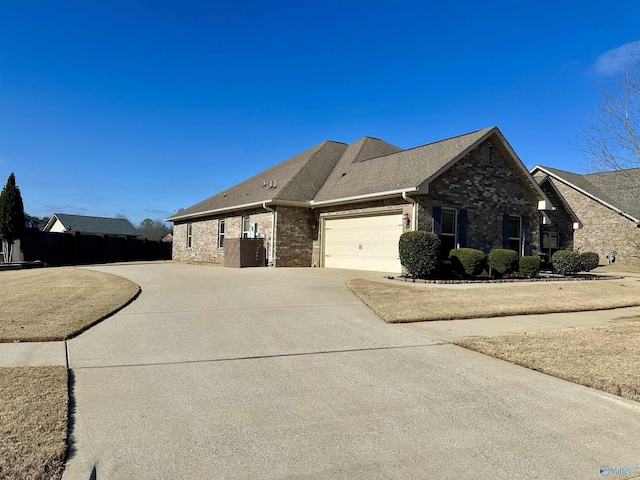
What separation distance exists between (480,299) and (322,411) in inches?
305

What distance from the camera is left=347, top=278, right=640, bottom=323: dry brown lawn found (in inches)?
368

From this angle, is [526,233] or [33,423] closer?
[33,423]

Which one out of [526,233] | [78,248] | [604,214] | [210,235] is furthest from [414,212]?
[78,248]

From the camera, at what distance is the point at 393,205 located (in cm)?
1641

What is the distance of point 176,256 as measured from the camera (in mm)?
31562

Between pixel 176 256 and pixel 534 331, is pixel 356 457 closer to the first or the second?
pixel 534 331

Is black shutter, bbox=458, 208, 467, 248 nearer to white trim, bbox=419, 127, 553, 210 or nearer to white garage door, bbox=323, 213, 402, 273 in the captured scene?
white trim, bbox=419, 127, 553, 210

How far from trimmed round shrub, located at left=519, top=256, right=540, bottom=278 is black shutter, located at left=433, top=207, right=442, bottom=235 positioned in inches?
132

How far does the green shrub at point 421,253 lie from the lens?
13.8m

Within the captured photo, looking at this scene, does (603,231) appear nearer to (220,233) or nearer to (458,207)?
(458,207)

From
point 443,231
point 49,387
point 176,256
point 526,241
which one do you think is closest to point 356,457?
point 49,387

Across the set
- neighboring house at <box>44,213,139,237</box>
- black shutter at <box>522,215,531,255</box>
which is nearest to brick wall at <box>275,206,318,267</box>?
black shutter at <box>522,215,531,255</box>

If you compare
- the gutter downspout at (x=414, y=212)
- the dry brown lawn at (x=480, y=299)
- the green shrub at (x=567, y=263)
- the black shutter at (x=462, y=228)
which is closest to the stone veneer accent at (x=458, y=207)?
the gutter downspout at (x=414, y=212)

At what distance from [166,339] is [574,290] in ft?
38.0
